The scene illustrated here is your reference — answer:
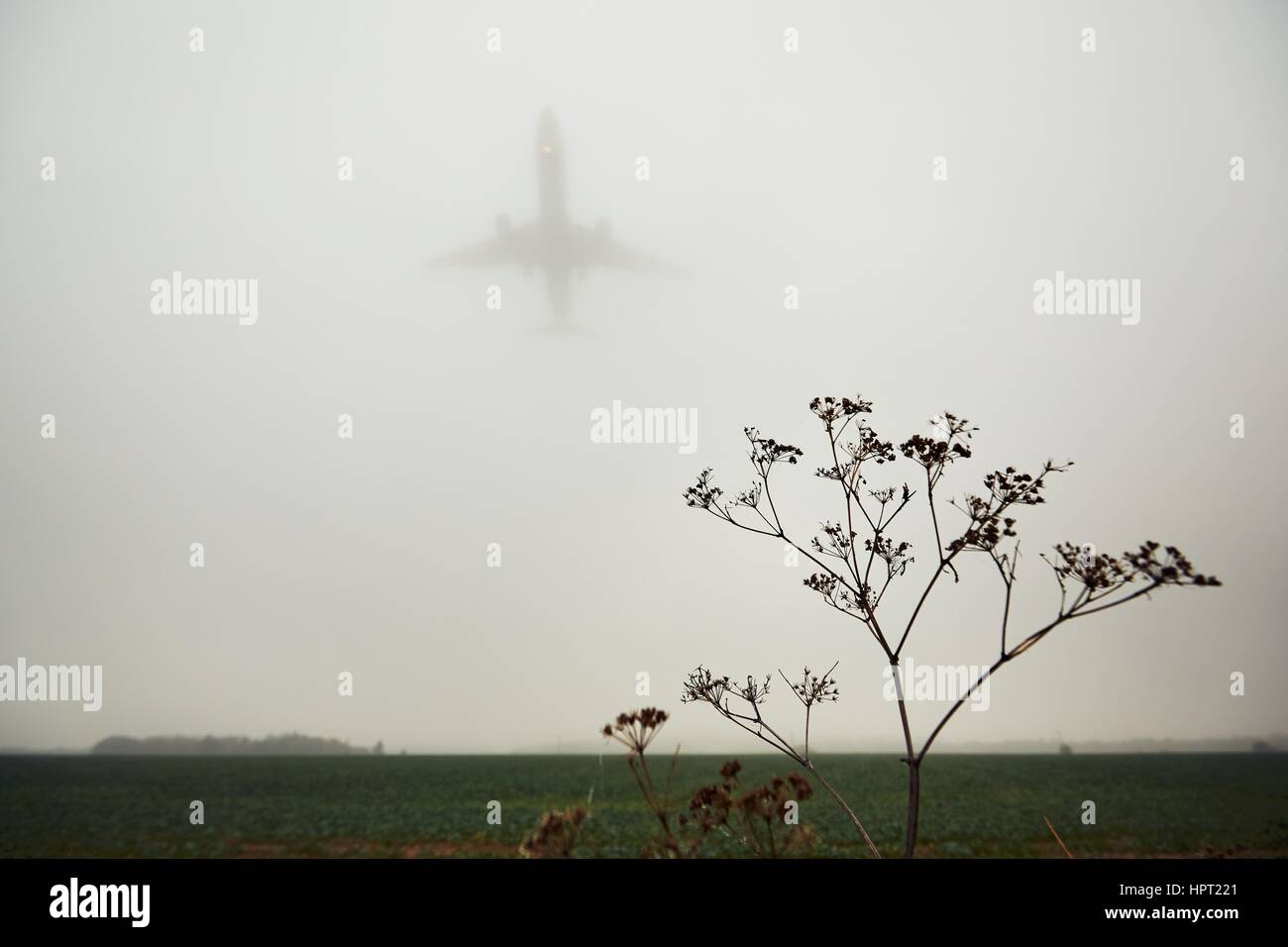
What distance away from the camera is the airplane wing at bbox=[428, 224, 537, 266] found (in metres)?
15.3

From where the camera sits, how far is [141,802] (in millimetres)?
29969

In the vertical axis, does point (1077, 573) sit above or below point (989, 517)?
below

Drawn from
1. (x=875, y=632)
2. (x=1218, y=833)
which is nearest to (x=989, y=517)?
(x=875, y=632)

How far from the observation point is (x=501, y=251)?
53.5 ft

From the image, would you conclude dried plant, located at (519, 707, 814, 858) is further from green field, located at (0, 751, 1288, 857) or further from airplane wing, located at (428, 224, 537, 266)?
green field, located at (0, 751, 1288, 857)

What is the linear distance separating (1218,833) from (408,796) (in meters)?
30.2

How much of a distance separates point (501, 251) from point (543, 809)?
2317cm

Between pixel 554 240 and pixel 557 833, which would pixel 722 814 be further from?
pixel 554 240

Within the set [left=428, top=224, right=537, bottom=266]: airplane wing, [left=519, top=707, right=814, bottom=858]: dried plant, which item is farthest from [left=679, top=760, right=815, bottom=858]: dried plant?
[left=428, top=224, right=537, bottom=266]: airplane wing

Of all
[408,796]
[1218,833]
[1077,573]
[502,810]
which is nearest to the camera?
[1077,573]

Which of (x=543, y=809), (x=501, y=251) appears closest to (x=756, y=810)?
(x=501, y=251)

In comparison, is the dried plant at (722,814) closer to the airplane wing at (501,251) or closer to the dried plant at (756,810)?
the dried plant at (756,810)
